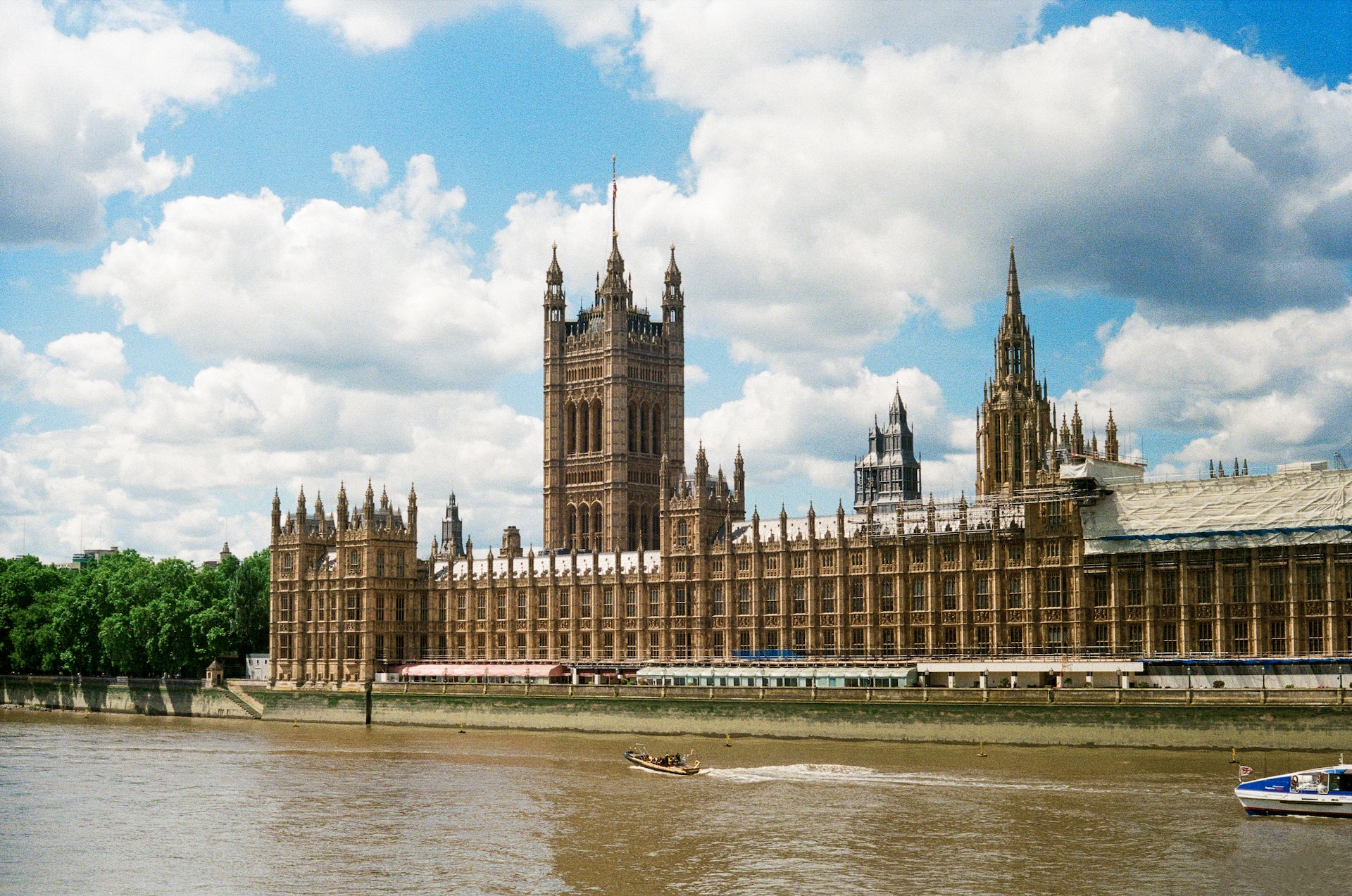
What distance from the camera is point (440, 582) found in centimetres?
16100

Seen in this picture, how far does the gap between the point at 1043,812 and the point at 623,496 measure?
121m

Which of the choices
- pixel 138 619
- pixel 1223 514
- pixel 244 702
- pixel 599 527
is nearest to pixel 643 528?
pixel 599 527

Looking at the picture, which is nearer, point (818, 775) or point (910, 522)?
point (818, 775)

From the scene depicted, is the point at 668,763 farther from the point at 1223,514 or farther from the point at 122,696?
the point at 122,696

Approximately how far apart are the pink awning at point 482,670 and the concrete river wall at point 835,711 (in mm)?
4426

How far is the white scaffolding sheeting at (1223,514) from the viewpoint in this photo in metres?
111

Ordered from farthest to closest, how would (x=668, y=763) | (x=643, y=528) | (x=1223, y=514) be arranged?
(x=643, y=528) < (x=1223, y=514) < (x=668, y=763)

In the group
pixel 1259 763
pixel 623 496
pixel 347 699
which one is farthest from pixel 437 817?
pixel 623 496

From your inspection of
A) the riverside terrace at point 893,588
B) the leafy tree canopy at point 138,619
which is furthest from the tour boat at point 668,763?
the leafy tree canopy at point 138,619

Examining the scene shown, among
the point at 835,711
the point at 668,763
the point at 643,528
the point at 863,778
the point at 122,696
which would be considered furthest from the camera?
the point at 643,528

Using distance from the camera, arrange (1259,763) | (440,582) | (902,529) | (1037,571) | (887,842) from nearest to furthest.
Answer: (887,842) → (1259,763) → (1037,571) → (902,529) → (440,582)

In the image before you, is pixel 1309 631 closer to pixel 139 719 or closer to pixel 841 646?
pixel 841 646

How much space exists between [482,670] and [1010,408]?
185 ft

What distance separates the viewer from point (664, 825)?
74.7 meters
